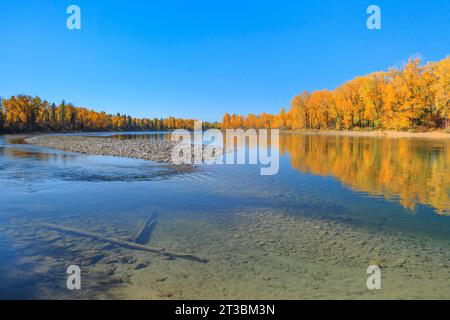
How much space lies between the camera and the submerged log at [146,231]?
748cm

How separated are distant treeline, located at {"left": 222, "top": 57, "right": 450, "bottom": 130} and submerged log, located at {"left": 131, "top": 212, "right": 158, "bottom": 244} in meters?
77.7

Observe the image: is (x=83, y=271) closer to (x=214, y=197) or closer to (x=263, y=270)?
(x=263, y=270)

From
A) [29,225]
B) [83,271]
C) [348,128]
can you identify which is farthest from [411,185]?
[348,128]

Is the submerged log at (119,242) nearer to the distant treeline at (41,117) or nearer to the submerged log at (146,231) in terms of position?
the submerged log at (146,231)

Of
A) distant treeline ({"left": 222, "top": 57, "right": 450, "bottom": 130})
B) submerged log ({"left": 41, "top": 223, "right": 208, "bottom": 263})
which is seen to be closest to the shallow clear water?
submerged log ({"left": 41, "top": 223, "right": 208, "bottom": 263})

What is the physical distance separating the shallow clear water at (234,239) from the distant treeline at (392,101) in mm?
69344

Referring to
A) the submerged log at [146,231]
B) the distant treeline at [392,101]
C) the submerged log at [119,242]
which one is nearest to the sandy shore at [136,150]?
the submerged log at [146,231]

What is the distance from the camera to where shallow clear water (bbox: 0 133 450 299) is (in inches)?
207

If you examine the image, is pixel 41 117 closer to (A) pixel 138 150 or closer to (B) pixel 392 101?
(A) pixel 138 150

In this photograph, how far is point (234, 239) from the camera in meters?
7.60

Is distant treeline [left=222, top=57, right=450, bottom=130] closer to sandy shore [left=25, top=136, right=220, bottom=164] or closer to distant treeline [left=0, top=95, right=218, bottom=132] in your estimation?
sandy shore [left=25, top=136, right=220, bottom=164]

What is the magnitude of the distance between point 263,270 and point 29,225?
735 cm

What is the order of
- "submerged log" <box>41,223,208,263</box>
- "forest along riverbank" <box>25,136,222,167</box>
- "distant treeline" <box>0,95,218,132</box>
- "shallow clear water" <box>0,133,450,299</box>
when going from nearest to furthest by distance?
"shallow clear water" <box>0,133,450,299</box>, "submerged log" <box>41,223,208,263</box>, "forest along riverbank" <box>25,136,222,167</box>, "distant treeline" <box>0,95,218,132</box>
